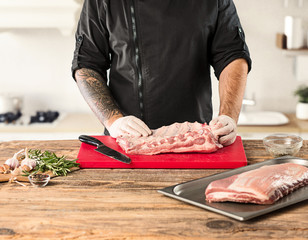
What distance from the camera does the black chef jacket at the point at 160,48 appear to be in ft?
7.57

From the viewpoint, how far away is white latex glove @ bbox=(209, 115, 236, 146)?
1.85 metres

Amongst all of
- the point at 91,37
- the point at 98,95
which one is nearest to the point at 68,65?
the point at 91,37

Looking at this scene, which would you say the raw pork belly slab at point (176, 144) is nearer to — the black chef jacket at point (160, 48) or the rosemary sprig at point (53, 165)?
the rosemary sprig at point (53, 165)

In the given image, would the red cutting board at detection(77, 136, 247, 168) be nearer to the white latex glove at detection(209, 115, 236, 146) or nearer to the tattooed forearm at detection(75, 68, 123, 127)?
the white latex glove at detection(209, 115, 236, 146)

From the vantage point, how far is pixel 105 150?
70.9 inches

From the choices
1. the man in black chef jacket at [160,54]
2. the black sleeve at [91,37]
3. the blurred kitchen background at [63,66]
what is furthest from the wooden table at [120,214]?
the blurred kitchen background at [63,66]

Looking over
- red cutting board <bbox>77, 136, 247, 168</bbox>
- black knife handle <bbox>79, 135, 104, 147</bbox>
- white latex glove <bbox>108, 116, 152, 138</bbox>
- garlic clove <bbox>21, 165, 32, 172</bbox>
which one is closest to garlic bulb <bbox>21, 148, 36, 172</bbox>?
garlic clove <bbox>21, 165, 32, 172</bbox>

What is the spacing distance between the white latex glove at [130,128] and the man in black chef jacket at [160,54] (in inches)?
10.4

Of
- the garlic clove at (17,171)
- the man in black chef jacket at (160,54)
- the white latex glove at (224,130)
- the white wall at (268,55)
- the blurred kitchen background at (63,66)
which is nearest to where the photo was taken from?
the garlic clove at (17,171)

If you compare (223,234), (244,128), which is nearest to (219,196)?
(223,234)

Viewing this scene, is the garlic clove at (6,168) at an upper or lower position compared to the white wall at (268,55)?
upper

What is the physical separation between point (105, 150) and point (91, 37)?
771 millimetres

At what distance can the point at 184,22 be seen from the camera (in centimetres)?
230

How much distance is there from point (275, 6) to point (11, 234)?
3350 millimetres
